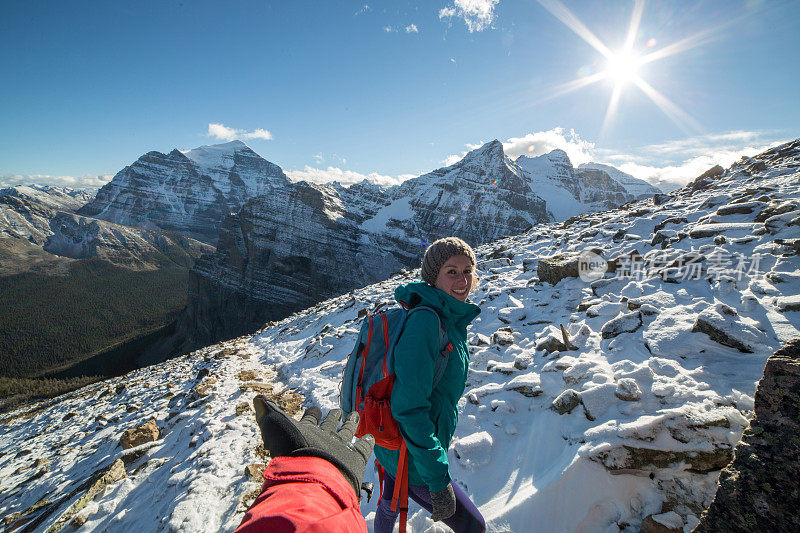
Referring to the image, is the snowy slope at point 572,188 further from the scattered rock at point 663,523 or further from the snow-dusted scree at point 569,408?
→ the scattered rock at point 663,523

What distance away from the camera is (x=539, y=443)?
387 centimetres

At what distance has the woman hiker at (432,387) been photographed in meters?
2.05

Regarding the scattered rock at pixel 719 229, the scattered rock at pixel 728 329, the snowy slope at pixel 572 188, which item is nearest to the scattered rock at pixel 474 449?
the scattered rock at pixel 728 329

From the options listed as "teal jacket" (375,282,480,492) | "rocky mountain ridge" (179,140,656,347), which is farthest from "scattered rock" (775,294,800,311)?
"rocky mountain ridge" (179,140,656,347)

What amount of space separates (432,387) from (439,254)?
3.45 feet

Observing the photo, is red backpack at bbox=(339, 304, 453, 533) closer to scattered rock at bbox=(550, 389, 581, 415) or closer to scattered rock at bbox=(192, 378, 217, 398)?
scattered rock at bbox=(550, 389, 581, 415)

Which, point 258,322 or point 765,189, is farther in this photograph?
point 258,322

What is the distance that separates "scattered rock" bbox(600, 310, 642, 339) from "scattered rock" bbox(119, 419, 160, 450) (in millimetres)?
9542

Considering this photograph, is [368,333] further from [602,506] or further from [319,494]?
[602,506]

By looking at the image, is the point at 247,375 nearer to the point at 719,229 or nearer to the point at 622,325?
the point at 622,325

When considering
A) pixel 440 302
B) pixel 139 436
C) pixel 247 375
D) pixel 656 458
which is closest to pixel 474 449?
pixel 656 458

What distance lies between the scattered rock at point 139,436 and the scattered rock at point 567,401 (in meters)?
8.18

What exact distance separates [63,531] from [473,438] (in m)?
5.93

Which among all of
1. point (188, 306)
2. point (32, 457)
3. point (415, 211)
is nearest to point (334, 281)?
point (188, 306)
